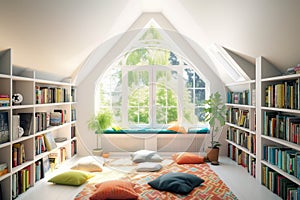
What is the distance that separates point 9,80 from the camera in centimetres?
310

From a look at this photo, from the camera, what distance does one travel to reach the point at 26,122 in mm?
3662

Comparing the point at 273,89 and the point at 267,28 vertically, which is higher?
the point at 267,28

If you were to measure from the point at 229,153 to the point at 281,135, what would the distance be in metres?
2.20

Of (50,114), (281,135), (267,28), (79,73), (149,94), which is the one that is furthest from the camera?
(149,94)

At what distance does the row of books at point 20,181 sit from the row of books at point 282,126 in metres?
3.27

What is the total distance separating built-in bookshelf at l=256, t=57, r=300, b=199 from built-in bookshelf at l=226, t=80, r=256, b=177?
31cm

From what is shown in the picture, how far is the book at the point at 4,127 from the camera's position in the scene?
2.98 m

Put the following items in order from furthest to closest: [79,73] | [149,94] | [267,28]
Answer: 1. [149,94]
2. [79,73]
3. [267,28]

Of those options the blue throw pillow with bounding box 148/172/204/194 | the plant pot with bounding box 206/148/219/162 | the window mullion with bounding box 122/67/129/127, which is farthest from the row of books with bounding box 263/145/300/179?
the window mullion with bounding box 122/67/129/127

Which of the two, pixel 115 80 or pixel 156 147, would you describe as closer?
pixel 156 147

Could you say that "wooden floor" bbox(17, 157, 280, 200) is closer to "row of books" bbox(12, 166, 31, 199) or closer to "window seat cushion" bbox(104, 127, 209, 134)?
"row of books" bbox(12, 166, 31, 199)

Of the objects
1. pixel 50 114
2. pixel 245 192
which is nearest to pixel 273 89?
pixel 245 192

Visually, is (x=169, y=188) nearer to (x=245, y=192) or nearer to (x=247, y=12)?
(x=245, y=192)

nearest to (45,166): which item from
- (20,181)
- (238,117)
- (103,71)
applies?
(20,181)
